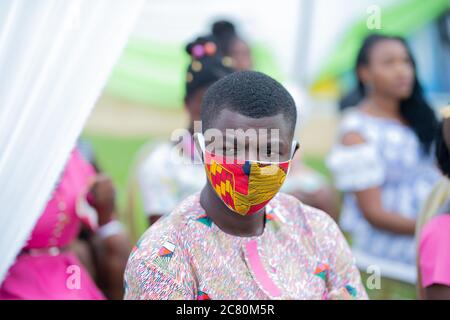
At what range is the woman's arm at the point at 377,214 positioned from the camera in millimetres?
3441

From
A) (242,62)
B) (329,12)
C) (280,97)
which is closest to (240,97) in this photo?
(280,97)

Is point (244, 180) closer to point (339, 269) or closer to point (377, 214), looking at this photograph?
point (339, 269)

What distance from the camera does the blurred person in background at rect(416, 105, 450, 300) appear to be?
2291 mm

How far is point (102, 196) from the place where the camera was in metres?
2.68

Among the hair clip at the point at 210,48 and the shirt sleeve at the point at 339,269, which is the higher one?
the hair clip at the point at 210,48

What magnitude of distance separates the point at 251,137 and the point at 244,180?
133mm

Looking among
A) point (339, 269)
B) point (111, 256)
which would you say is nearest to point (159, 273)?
point (339, 269)

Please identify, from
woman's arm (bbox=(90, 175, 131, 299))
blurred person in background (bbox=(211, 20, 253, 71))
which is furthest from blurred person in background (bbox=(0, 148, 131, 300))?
blurred person in background (bbox=(211, 20, 253, 71))

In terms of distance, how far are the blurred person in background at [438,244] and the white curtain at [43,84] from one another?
132 centimetres

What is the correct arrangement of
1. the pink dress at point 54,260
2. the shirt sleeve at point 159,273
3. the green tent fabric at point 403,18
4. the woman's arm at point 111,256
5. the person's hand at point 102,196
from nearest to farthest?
1. the shirt sleeve at point 159,273
2. the pink dress at point 54,260
3. the person's hand at point 102,196
4. the woman's arm at point 111,256
5. the green tent fabric at point 403,18

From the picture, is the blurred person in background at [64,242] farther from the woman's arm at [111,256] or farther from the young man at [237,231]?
the young man at [237,231]

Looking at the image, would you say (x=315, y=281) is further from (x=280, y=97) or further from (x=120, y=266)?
(x=120, y=266)

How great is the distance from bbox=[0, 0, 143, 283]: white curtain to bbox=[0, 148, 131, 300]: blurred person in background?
1.24 feet

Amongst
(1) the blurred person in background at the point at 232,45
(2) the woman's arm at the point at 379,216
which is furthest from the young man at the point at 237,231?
(1) the blurred person in background at the point at 232,45
